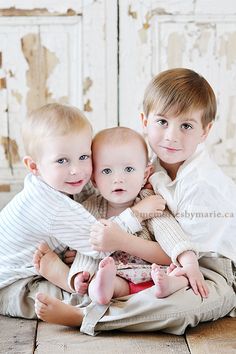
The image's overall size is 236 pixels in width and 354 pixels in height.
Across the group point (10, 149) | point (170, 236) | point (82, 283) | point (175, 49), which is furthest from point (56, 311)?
point (175, 49)

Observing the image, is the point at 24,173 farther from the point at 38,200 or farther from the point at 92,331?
the point at 92,331

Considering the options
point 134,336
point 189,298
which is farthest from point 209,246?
point 134,336

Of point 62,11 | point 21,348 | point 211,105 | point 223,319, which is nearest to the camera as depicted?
point 21,348

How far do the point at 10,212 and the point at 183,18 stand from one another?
1.32 metres

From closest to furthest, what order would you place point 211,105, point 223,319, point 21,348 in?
point 21,348
point 223,319
point 211,105

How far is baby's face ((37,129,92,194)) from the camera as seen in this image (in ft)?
6.32

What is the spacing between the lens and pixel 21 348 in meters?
1.75

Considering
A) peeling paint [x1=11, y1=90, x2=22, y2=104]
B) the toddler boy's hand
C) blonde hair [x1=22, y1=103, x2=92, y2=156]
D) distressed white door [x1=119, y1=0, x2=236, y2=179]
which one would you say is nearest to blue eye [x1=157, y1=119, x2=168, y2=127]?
blonde hair [x1=22, y1=103, x2=92, y2=156]

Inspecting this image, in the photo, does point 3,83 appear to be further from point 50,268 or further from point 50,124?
point 50,268

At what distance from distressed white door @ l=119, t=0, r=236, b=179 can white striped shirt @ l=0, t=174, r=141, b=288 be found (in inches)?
43.5

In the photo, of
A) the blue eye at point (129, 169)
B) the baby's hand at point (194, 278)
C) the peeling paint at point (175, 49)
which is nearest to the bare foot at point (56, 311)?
the baby's hand at point (194, 278)

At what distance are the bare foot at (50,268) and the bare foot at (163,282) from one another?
28 centimetres

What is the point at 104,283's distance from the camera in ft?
5.95

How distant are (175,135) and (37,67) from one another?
45.5 inches
